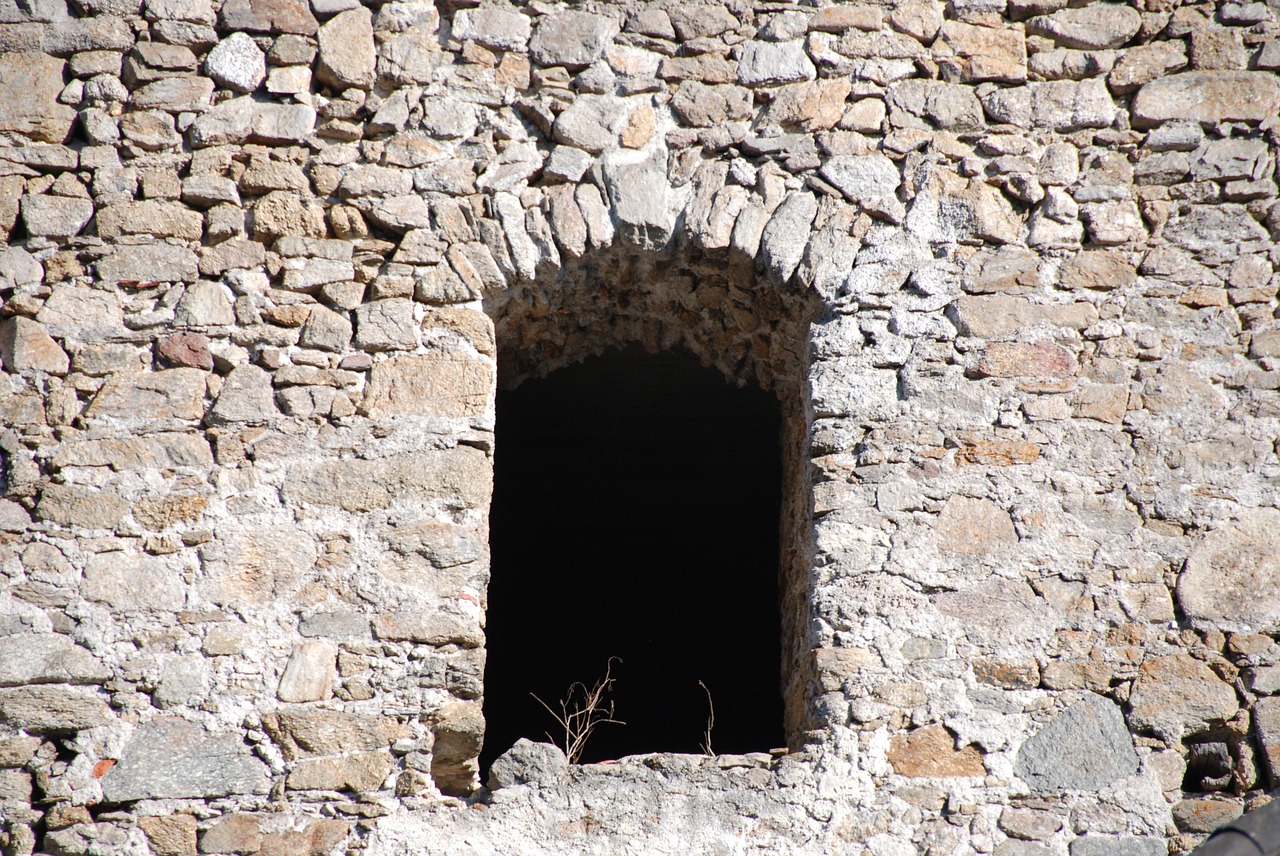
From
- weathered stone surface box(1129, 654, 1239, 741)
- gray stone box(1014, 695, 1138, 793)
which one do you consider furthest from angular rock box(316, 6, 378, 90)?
weathered stone surface box(1129, 654, 1239, 741)

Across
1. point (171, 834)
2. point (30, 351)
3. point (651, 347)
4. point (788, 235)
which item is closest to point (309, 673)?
point (171, 834)

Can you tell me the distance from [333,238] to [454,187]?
39 centimetres

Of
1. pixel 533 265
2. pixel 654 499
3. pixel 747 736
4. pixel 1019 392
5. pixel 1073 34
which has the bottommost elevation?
pixel 747 736

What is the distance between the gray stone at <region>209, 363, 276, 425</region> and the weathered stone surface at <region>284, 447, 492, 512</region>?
0.64ft

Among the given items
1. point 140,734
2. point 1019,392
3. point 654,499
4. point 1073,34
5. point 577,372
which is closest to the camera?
point 140,734

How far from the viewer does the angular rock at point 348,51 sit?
3.65 metres

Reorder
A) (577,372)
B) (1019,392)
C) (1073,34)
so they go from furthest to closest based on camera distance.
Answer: (577,372), (1073,34), (1019,392)

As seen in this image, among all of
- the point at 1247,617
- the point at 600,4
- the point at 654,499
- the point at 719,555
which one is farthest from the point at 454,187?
the point at 719,555

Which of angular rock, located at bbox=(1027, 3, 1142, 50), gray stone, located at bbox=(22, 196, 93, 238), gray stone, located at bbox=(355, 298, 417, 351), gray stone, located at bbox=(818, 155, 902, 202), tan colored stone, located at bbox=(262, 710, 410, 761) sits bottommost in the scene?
tan colored stone, located at bbox=(262, 710, 410, 761)

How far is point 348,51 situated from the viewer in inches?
144

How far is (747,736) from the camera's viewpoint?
6.63m

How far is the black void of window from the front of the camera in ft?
20.2

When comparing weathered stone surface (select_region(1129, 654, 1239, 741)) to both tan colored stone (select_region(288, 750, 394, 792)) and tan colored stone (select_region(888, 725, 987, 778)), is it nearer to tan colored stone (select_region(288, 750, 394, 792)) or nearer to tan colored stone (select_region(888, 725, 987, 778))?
tan colored stone (select_region(888, 725, 987, 778))

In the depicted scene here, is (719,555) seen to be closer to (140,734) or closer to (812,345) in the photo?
(812,345)
